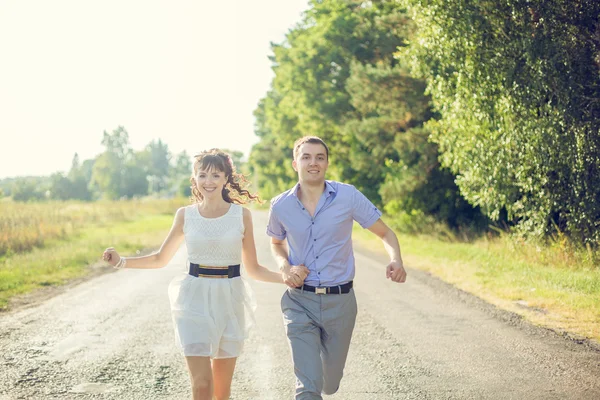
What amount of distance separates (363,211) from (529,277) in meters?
9.26

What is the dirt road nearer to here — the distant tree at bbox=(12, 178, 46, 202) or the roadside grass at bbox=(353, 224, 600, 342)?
the roadside grass at bbox=(353, 224, 600, 342)

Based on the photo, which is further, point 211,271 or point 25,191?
point 25,191

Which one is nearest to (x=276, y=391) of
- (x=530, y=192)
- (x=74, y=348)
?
(x=74, y=348)

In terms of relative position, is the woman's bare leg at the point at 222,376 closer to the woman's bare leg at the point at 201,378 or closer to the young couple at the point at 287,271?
the young couple at the point at 287,271

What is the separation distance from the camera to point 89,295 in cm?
1214

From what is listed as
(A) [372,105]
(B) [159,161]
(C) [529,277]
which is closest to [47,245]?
(A) [372,105]

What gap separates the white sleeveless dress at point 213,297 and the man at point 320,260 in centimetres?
32

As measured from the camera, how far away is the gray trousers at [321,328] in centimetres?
439

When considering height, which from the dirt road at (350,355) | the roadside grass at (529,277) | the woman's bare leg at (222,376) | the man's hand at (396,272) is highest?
the man's hand at (396,272)

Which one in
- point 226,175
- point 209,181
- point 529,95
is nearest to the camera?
point 209,181

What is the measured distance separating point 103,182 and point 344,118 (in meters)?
101

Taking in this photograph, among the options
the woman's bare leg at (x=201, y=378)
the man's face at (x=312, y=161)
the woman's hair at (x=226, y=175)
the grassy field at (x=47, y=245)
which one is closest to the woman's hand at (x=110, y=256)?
→ the woman's hair at (x=226, y=175)

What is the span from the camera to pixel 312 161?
4.54 metres

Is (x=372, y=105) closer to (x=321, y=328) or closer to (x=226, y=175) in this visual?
(x=226, y=175)
